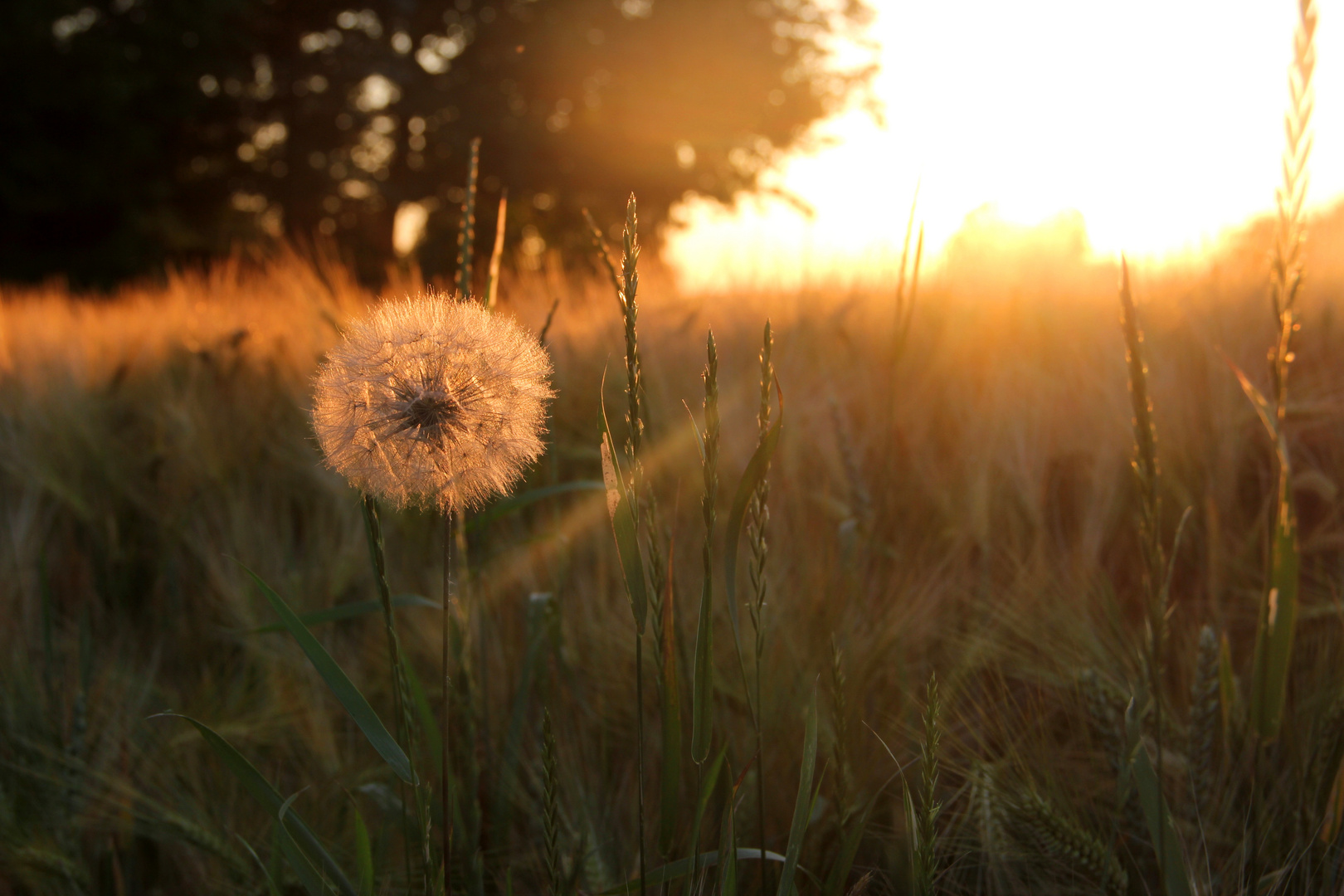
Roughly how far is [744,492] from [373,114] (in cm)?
1365

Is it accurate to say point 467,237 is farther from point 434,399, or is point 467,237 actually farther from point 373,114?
point 373,114

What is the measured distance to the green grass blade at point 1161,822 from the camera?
0.53 meters

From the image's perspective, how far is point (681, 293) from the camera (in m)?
3.29

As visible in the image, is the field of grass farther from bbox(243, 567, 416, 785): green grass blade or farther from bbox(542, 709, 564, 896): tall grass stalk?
bbox(243, 567, 416, 785): green grass blade

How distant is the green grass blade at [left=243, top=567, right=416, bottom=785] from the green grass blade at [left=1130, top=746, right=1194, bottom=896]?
1.69 ft

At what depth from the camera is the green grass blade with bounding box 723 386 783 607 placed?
1.69ft

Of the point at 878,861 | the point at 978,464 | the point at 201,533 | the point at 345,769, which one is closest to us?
the point at 878,861

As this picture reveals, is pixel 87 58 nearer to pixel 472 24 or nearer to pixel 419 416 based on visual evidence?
pixel 472 24

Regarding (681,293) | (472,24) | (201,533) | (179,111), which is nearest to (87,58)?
(179,111)

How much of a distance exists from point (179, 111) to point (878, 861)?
569 inches

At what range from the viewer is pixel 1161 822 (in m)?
0.53

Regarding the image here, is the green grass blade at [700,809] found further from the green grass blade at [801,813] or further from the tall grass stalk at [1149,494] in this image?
the tall grass stalk at [1149,494]

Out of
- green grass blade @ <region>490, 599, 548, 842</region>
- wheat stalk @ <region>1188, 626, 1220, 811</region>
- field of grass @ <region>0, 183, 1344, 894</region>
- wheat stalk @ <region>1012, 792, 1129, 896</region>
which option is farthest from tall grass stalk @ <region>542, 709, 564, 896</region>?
wheat stalk @ <region>1188, 626, 1220, 811</region>

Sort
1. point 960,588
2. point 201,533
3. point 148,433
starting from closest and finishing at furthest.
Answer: point 960,588 → point 201,533 → point 148,433
